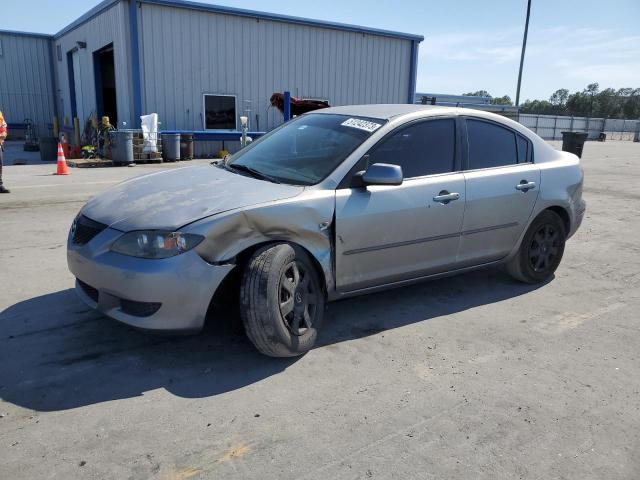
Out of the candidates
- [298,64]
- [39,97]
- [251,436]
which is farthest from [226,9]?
[251,436]

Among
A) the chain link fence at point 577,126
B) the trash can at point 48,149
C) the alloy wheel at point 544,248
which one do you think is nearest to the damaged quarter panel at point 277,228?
the alloy wheel at point 544,248

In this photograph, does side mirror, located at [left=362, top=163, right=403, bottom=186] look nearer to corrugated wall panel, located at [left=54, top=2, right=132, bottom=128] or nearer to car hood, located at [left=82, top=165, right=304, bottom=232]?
car hood, located at [left=82, top=165, right=304, bottom=232]

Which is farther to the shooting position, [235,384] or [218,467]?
[235,384]

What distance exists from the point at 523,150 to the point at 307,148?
6.86 ft

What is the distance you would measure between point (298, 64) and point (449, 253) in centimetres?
1636

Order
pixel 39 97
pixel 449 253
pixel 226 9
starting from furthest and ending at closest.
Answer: pixel 39 97 → pixel 226 9 → pixel 449 253

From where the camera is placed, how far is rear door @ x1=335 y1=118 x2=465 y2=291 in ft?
11.9

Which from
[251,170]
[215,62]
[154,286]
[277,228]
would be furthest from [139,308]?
[215,62]

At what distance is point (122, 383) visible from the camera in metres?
3.05

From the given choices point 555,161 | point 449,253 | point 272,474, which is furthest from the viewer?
point 555,161

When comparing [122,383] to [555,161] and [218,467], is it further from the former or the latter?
[555,161]

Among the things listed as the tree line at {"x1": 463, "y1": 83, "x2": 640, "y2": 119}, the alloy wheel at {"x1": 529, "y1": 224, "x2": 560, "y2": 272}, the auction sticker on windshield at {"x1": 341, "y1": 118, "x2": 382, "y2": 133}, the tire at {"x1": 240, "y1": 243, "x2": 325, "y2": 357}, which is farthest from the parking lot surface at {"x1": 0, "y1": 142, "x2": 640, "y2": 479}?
the tree line at {"x1": 463, "y1": 83, "x2": 640, "y2": 119}

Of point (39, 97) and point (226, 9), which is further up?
point (226, 9)

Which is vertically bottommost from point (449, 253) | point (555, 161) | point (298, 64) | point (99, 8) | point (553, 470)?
point (553, 470)
